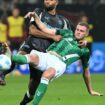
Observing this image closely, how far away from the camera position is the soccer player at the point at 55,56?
11102mm

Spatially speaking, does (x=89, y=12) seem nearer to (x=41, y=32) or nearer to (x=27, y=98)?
(x=27, y=98)

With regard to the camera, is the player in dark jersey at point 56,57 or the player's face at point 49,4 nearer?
the player in dark jersey at point 56,57

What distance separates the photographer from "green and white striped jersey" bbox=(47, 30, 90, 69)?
11609 millimetres

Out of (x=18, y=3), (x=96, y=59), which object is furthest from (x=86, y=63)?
(x=18, y=3)

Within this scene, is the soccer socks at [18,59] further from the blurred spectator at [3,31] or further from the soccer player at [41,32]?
the blurred spectator at [3,31]

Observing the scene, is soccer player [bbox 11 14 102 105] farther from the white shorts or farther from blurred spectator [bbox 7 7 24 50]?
blurred spectator [bbox 7 7 24 50]

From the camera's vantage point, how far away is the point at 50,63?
A: 11461 millimetres

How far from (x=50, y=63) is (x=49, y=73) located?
0.34 metres

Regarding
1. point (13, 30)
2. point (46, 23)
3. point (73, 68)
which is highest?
point (46, 23)

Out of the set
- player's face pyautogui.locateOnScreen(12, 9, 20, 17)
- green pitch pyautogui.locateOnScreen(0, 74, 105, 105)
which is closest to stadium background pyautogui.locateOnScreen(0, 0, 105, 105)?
green pitch pyautogui.locateOnScreen(0, 74, 105, 105)

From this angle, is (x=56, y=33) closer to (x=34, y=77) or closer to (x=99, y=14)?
(x=34, y=77)

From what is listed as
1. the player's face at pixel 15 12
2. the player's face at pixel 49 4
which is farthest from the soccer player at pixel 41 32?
the player's face at pixel 15 12


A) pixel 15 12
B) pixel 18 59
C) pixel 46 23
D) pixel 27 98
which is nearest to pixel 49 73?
pixel 18 59

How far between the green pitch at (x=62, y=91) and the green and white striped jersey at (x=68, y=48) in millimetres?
1857
